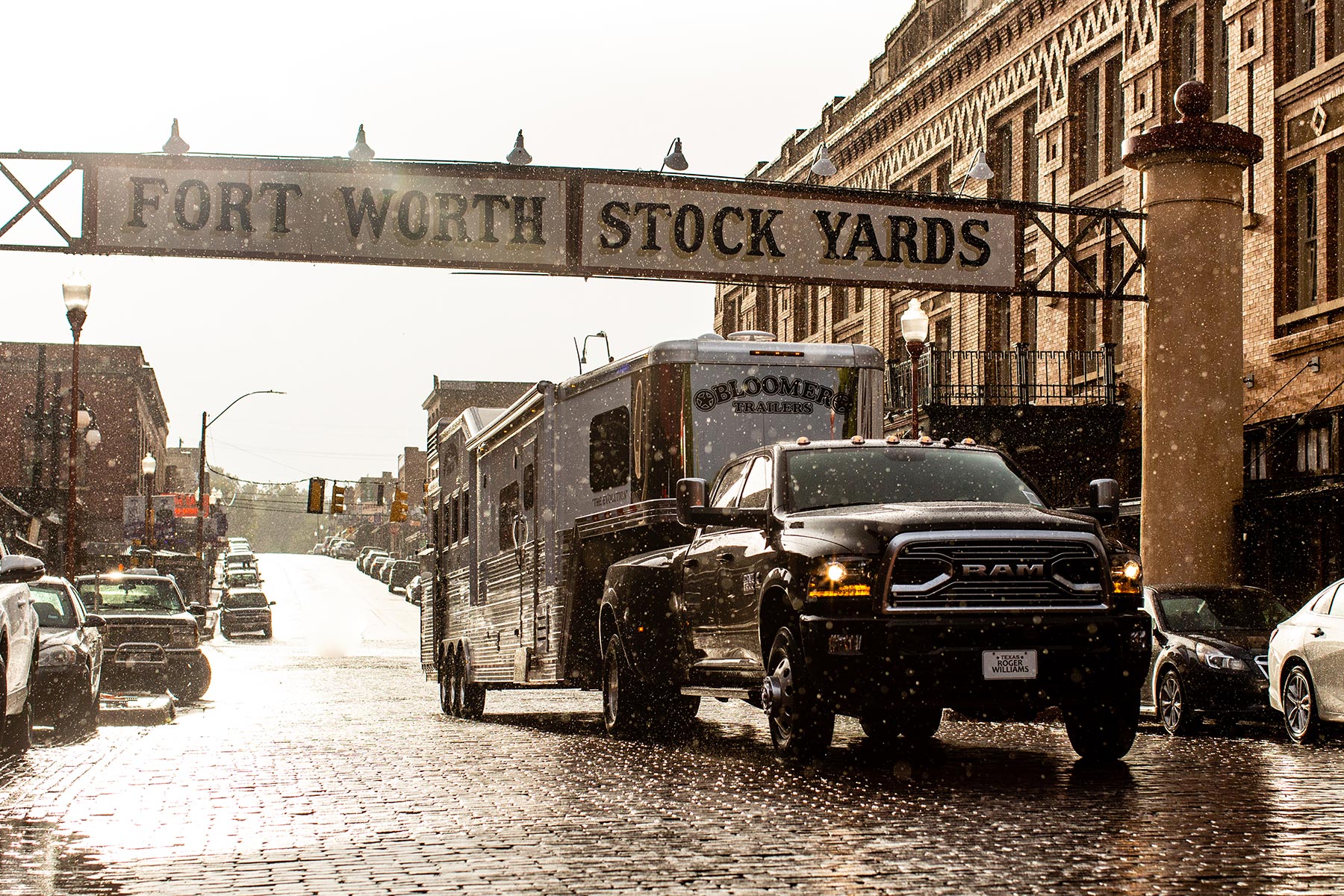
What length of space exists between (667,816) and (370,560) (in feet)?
329

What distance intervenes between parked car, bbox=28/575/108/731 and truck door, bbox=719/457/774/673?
22.2 ft

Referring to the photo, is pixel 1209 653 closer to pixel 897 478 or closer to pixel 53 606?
pixel 897 478

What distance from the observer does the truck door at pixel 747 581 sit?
11.8 metres

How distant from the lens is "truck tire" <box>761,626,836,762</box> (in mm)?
10844

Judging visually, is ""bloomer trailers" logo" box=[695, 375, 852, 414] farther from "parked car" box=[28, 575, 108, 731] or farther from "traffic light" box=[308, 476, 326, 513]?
"traffic light" box=[308, 476, 326, 513]

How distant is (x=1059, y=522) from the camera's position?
1078 cm

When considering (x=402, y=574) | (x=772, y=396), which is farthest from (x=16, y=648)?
(x=402, y=574)

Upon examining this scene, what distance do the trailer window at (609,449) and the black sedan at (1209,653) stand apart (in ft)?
16.2

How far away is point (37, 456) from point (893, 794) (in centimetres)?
4362

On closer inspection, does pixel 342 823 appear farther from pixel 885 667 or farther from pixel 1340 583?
pixel 1340 583

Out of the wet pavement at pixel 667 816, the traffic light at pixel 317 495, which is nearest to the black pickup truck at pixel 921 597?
the wet pavement at pixel 667 816

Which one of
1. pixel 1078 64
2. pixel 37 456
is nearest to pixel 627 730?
pixel 1078 64

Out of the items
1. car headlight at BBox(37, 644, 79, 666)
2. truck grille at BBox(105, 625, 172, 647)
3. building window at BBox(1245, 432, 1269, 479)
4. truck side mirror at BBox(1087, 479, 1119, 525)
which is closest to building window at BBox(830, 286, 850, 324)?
building window at BBox(1245, 432, 1269, 479)

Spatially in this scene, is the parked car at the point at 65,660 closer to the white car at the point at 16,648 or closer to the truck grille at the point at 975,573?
the white car at the point at 16,648
